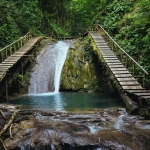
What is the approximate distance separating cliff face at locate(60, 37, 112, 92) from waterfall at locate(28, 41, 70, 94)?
24.6 inches

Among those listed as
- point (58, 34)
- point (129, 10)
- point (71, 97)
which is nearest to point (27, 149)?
point (71, 97)

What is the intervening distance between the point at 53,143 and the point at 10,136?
1.32 m

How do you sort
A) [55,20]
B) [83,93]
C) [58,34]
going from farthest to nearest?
[55,20] < [58,34] < [83,93]

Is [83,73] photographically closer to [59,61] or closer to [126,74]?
[59,61]

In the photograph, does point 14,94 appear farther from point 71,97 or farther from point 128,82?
point 128,82

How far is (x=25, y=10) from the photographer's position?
71.4 ft

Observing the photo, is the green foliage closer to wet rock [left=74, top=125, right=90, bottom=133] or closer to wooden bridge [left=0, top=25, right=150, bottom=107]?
wooden bridge [left=0, top=25, right=150, bottom=107]

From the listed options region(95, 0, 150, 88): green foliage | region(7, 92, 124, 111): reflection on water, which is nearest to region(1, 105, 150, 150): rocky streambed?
region(7, 92, 124, 111): reflection on water

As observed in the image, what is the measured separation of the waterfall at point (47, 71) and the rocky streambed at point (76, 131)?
20.5 feet

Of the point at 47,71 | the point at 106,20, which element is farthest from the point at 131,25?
the point at 47,71

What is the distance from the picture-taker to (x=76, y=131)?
6898 millimetres

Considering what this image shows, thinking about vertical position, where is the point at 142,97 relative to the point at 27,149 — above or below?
above

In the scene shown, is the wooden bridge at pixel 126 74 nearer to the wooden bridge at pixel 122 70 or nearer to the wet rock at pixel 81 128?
the wooden bridge at pixel 122 70

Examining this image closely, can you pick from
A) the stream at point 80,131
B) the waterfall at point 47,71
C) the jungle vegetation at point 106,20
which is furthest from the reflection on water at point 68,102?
the jungle vegetation at point 106,20
